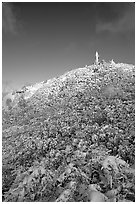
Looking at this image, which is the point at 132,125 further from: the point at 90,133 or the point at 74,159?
the point at 74,159

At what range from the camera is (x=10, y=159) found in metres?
12.3

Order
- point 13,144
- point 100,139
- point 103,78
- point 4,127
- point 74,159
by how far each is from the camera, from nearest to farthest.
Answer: point 74,159 < point 100,139 < point 13,144 < point 4,127 < point 103,78

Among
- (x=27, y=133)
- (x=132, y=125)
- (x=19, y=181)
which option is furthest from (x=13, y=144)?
(x=132, y=125)

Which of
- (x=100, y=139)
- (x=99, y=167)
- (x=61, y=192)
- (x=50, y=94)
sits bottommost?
(x=61, y=192)

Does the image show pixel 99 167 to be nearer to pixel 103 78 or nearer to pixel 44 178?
pixel 44 178

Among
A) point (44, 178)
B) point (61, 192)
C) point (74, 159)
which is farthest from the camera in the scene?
point (74, 159)

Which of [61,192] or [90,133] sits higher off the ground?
[90,133]

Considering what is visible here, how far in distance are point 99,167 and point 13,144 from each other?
21.4ft

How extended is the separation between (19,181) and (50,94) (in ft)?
40.9

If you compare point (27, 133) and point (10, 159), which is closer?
point (10, 159)

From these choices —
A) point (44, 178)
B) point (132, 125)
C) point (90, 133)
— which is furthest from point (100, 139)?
point (44, 178)

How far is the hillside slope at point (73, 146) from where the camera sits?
9.02 metres

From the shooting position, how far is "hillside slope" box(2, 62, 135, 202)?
29.6ft

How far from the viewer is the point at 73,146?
11.5 meters
